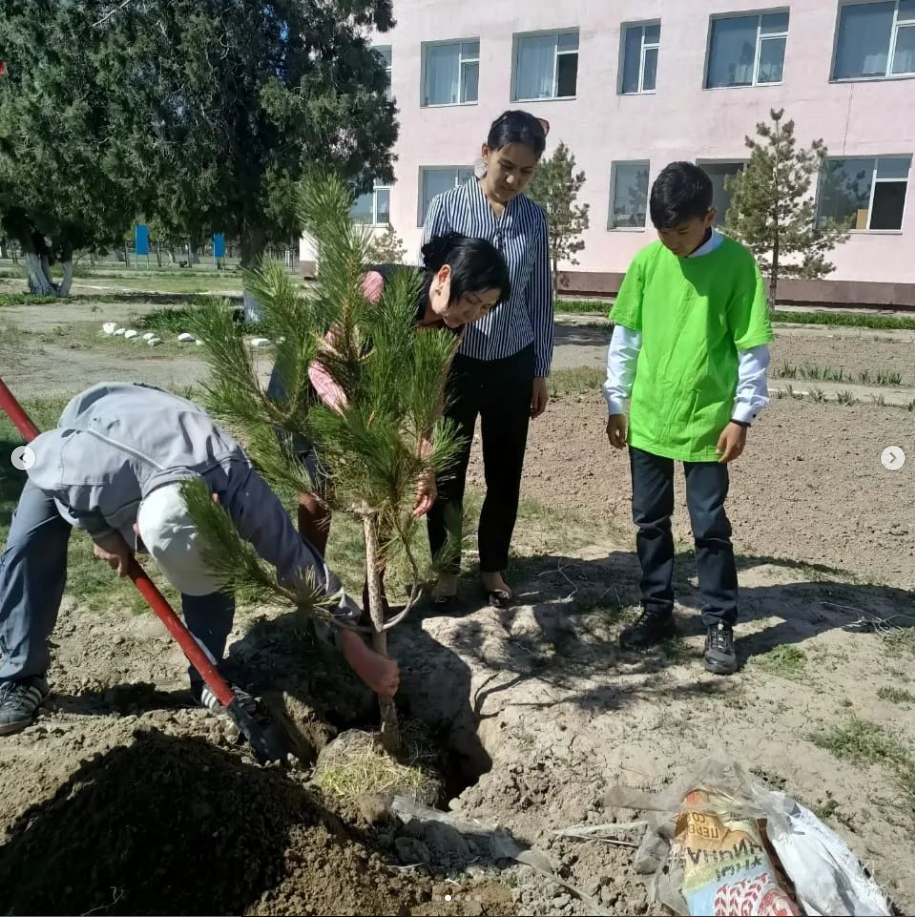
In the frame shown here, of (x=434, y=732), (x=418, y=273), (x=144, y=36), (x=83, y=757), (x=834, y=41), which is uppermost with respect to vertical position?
(x=834, y=41)

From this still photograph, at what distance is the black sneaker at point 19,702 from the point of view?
8.33 ft

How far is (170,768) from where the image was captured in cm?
204

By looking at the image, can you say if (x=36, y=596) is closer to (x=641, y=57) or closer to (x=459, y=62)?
(x=641, y=57)

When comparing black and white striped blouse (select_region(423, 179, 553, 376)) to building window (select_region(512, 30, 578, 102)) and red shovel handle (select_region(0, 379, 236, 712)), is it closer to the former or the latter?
red shovel handle (select_region(0, 379, 236, 712))

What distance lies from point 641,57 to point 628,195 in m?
2.80

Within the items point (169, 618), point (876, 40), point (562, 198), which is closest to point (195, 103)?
point (562, 198)

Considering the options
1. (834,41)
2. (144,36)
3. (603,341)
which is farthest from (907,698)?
(834,41)

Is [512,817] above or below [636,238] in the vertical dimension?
below

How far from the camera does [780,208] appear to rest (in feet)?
50.9

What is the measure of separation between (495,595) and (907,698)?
1.48m

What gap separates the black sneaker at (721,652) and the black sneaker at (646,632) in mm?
203

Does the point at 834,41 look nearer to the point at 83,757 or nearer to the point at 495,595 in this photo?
the point at 495,595

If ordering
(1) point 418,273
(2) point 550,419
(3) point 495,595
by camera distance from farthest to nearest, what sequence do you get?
(2) point 550,419, (3) point 495,595, (1) point 418,273

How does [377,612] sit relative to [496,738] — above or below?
above
